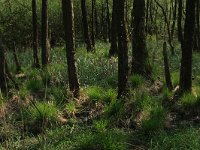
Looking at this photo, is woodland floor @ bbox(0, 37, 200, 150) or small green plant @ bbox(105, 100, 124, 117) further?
small green plant @ bbox(105, 100, 124, 117)

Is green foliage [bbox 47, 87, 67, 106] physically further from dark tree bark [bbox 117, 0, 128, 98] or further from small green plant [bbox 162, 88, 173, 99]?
small green plant [bbox 162, 88, 173, 99]

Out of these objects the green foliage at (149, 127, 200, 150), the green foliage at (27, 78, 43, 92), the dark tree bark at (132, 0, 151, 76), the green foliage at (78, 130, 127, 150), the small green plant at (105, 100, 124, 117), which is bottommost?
the green foliage at (149, 127, 200, 150)

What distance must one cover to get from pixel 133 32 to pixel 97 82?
2.08m

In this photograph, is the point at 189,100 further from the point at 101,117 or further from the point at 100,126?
the point at 100,126

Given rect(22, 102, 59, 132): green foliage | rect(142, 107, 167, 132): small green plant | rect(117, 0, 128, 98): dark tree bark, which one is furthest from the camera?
rect(117, 0, 128, 98): dark tree bark

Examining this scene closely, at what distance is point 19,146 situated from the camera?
841cm

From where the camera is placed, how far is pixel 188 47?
10.8 metres

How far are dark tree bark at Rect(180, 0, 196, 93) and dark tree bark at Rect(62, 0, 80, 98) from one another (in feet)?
9.54

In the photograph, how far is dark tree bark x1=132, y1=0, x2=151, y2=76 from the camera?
1358 centimetres

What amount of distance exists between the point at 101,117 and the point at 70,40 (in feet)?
9.06

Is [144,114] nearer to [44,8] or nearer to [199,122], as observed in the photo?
[199,122]

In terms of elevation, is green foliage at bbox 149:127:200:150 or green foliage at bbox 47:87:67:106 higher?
green foliage at bbox 47:87:67:106

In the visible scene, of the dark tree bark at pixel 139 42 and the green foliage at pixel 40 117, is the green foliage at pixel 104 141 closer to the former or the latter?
the green foliage at pixel 40 117

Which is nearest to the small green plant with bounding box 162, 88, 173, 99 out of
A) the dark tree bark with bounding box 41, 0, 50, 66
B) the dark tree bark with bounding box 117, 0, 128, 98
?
the dark tree bark with bounding box 117, 0, 128, 98
